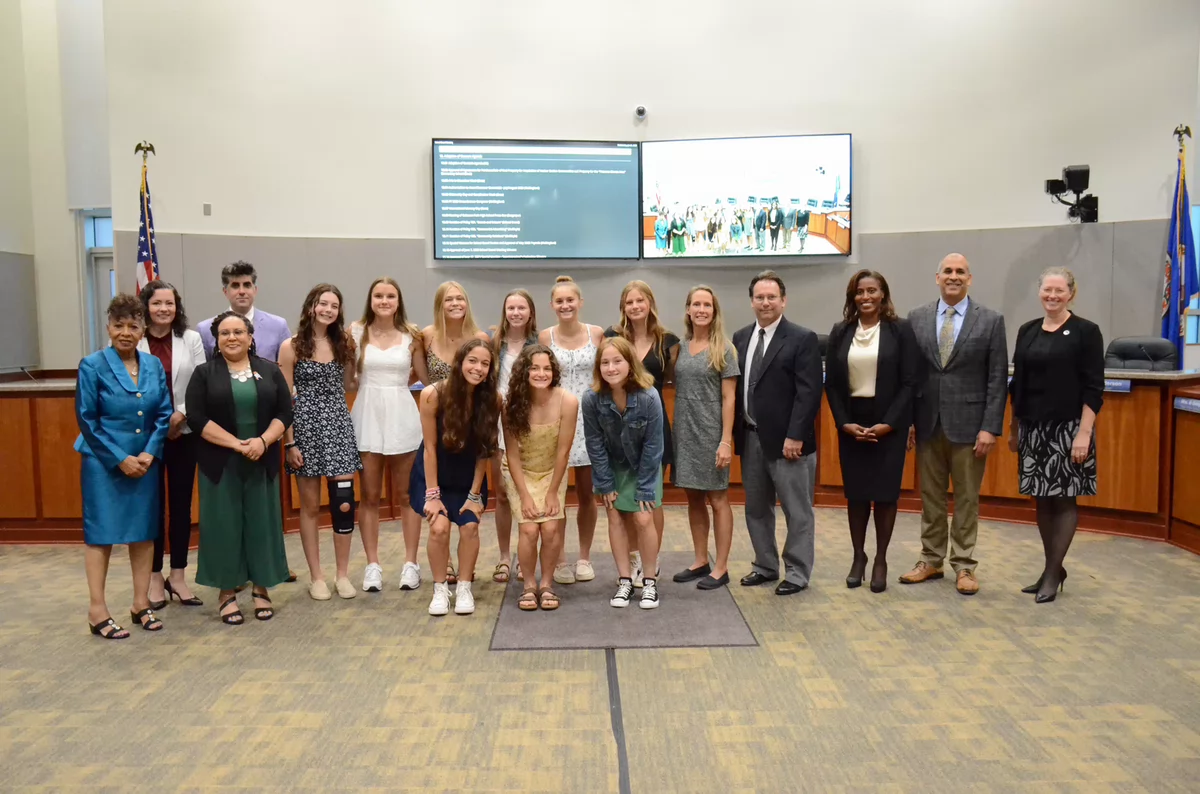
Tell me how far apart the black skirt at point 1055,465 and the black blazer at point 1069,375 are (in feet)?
0.19

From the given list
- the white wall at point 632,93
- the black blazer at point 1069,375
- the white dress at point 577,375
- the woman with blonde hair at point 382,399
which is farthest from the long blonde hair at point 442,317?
the white wall at point 632,93

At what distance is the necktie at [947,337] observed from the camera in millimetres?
4215

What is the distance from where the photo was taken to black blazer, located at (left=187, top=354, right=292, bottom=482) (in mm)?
3754

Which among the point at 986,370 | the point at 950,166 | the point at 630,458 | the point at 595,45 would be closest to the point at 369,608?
the point at 630,458

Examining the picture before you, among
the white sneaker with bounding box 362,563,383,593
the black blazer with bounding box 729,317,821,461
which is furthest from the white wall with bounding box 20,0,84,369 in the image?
the black blazer with bounding box 729,317,821,461

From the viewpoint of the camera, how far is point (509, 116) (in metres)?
8.02

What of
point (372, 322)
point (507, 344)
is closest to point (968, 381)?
point (507, 344)

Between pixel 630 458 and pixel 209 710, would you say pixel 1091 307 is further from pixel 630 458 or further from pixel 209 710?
pixel 209 710

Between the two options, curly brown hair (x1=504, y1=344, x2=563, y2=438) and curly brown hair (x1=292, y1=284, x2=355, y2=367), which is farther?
curly brown hair (x1=292, y1=284, x2=355, y2=367)

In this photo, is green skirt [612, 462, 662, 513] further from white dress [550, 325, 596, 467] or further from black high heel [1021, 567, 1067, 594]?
black high heel [1021, 567, 1067, 594]

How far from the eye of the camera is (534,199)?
7980 mm

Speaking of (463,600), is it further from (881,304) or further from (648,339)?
(881,304)

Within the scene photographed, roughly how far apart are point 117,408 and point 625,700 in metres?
2.49

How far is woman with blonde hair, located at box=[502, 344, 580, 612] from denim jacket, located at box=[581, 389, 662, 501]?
0.10 metres
